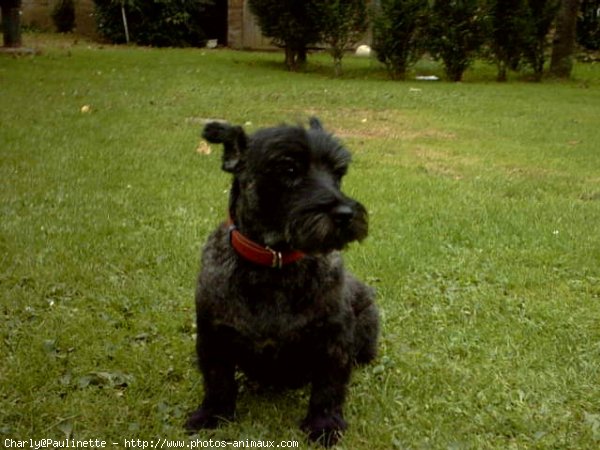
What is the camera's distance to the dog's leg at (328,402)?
12.3ft

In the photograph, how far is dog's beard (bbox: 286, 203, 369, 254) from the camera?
3.32m

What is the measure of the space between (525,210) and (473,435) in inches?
171

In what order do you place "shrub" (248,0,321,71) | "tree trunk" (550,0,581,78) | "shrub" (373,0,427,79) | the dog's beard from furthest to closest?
1. "tree trunk" (550,0,581,78)
2. "shrub" (248,0,321,71)
3. "shrub" (373,0,427,79)
4. the dog's beard

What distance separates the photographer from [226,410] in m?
3.87

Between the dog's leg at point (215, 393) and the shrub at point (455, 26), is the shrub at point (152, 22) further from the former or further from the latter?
the dog's leg at point (215, 393)

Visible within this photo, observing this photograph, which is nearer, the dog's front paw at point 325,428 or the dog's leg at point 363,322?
the dog's front paw at point 325,428

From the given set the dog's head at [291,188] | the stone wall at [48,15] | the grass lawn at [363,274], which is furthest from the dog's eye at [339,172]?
the stone wall at [48,15]

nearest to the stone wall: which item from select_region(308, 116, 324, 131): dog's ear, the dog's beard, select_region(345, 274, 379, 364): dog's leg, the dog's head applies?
select_region(345, 274, 379, 364): dog's leg

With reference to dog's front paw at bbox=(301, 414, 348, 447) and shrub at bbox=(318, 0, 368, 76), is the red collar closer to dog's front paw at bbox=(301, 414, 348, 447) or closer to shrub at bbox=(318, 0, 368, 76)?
dog's front paw at bbox=(301, 414, 348, 447)

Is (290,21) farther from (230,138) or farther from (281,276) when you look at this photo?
(281,276)

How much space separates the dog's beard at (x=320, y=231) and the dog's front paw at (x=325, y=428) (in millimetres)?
888

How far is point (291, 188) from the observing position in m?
3.44

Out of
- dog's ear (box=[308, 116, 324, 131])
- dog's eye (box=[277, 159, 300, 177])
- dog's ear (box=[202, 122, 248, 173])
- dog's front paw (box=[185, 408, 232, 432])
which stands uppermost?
dog's ear (box=[308, 116, 324, 131])

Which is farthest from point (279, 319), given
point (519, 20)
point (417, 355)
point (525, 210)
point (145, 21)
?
point (145, 21)
